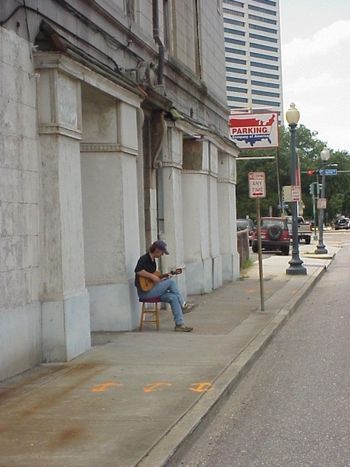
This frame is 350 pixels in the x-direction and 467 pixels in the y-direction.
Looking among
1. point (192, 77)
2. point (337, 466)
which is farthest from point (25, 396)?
point (192, 77)

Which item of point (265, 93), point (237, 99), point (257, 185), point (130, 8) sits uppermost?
point (265, 93)

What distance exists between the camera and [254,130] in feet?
74.0

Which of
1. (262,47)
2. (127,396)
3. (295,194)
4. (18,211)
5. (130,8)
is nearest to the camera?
(127,396)

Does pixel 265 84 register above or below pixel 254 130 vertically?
above

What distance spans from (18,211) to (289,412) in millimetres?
3607

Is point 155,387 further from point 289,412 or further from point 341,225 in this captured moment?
point 341,225

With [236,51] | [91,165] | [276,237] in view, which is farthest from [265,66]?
[91,165]

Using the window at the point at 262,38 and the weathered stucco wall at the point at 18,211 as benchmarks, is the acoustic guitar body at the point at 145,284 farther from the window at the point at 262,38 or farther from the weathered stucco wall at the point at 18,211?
the window at the point at 262,38

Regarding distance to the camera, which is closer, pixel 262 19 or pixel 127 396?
pixel 127 396

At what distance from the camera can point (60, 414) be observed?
6.09 m

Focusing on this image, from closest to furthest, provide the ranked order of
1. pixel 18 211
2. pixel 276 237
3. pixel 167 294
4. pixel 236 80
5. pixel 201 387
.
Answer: pixel 201 387, pixel 18 211, pixel 167 294, pixel 276 237, pixel 236 80

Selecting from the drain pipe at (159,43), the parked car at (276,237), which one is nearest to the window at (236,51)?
the parked car at (276,237)

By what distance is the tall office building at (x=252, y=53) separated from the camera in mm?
158375

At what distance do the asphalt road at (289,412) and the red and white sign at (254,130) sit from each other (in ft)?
40.2
